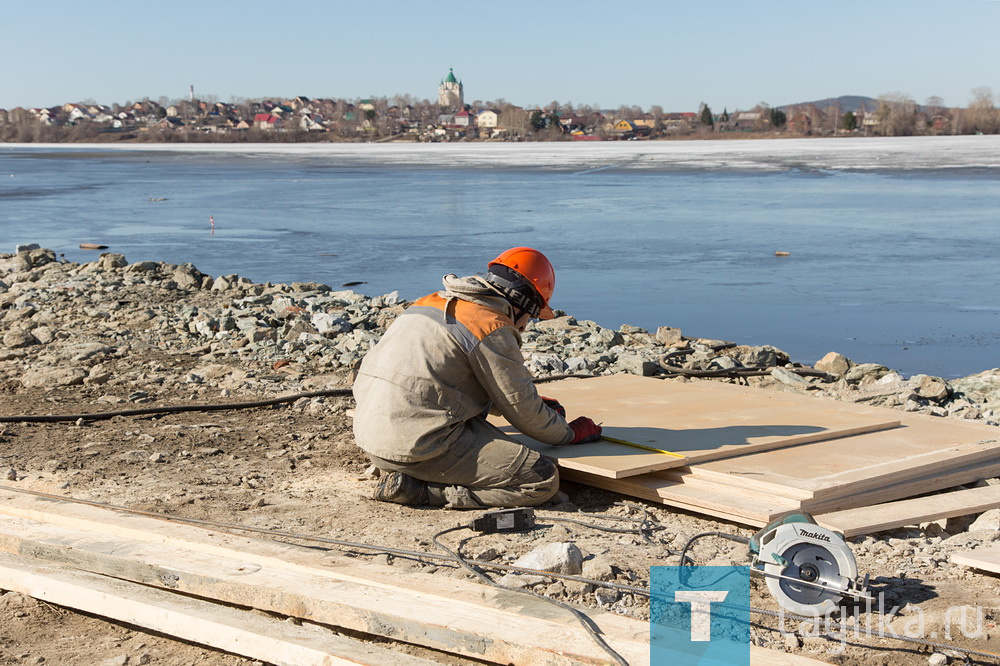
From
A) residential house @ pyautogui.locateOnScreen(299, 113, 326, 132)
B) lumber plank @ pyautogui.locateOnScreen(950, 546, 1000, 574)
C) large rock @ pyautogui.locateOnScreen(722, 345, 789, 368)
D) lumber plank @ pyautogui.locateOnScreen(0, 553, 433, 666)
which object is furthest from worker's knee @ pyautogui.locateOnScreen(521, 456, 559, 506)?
residential house @ pyautogui.locateOnScreen(299, 113, 326, 132)

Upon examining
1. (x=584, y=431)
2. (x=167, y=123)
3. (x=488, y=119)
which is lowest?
(x=584, y=431)

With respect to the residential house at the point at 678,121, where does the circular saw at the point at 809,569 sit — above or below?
below

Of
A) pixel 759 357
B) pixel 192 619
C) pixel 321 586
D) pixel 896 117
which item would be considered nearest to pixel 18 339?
pixel 192 619

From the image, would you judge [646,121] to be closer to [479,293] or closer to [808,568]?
[479,293]

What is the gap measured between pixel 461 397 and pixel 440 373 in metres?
0.18

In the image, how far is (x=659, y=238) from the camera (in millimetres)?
17719

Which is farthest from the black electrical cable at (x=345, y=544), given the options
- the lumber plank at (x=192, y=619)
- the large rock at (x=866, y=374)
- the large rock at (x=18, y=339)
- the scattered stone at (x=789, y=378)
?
the large rock at (x=866, y=374)

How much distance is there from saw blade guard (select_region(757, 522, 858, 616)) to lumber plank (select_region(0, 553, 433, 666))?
1371 mm

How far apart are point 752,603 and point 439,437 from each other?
162 centimetres

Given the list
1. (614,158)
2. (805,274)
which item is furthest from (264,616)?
(614,158)

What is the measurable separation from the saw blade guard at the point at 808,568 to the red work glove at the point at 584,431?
1553mm

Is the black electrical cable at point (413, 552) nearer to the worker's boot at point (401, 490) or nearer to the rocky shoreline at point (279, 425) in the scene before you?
the rocky shoreline at point (279, 425)

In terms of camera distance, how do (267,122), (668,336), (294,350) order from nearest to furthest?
(294,350) < (668,336) < (267,122)

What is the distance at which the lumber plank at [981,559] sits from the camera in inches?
154
